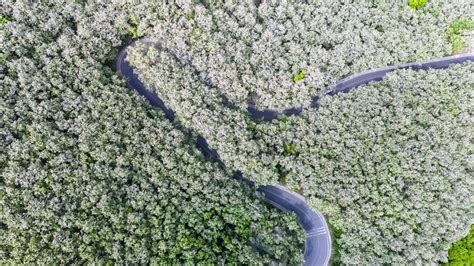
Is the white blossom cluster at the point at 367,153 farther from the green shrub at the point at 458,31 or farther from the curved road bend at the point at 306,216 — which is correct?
the green shrub at the point at 458,31

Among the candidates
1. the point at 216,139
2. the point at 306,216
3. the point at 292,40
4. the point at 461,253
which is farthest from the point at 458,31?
the point at 216,139

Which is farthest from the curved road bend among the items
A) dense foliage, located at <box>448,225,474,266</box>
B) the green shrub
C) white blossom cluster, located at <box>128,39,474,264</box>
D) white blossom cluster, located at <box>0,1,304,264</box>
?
the green shrub

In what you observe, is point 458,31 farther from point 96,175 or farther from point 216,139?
point 96,175

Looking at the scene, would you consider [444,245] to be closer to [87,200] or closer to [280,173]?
[280,173]

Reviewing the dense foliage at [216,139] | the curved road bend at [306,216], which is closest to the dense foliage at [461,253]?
the dense foliage at [216,139]

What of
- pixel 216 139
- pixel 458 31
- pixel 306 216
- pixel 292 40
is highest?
pixel 458 31

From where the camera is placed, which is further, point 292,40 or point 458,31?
point 458,31

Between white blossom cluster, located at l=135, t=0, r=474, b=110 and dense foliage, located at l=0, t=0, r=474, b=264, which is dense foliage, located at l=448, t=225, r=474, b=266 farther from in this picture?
white blossom cluster, located at l=135, t=0, r=474, b=110

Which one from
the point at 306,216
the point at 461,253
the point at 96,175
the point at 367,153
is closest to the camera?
the point at 96,175
